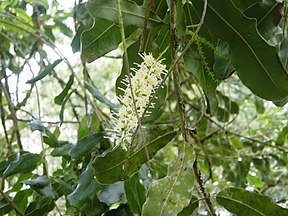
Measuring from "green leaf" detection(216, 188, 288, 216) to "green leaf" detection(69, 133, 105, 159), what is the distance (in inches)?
12.8

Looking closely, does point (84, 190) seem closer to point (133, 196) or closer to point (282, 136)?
point (133, 196)

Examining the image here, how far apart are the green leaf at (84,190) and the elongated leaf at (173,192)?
0.28 metres

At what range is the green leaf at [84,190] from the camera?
2.80ft

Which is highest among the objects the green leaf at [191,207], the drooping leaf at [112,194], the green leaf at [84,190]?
the green leaf at [84,190]

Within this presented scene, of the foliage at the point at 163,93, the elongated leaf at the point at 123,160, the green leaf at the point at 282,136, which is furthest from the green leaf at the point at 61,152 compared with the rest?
the green leaf at the point at 282,136

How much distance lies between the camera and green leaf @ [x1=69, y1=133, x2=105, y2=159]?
94 cm

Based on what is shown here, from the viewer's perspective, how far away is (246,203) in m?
0.68

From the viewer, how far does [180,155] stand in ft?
2.08

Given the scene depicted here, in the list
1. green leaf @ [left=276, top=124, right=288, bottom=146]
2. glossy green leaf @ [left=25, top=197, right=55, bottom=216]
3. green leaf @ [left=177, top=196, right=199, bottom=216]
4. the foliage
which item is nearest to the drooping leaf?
the foliage

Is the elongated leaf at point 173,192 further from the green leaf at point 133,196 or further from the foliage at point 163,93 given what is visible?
the green leaf at point 133,196

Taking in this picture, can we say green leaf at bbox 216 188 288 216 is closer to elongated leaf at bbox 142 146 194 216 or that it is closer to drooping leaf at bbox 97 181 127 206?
elongated leaf at bbox 142 146 194 216

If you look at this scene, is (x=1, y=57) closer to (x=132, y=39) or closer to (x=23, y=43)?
(x=23, y=43)

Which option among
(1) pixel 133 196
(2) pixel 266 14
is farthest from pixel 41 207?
(2) pixel 266 14

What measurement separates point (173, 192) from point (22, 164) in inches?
18.8
